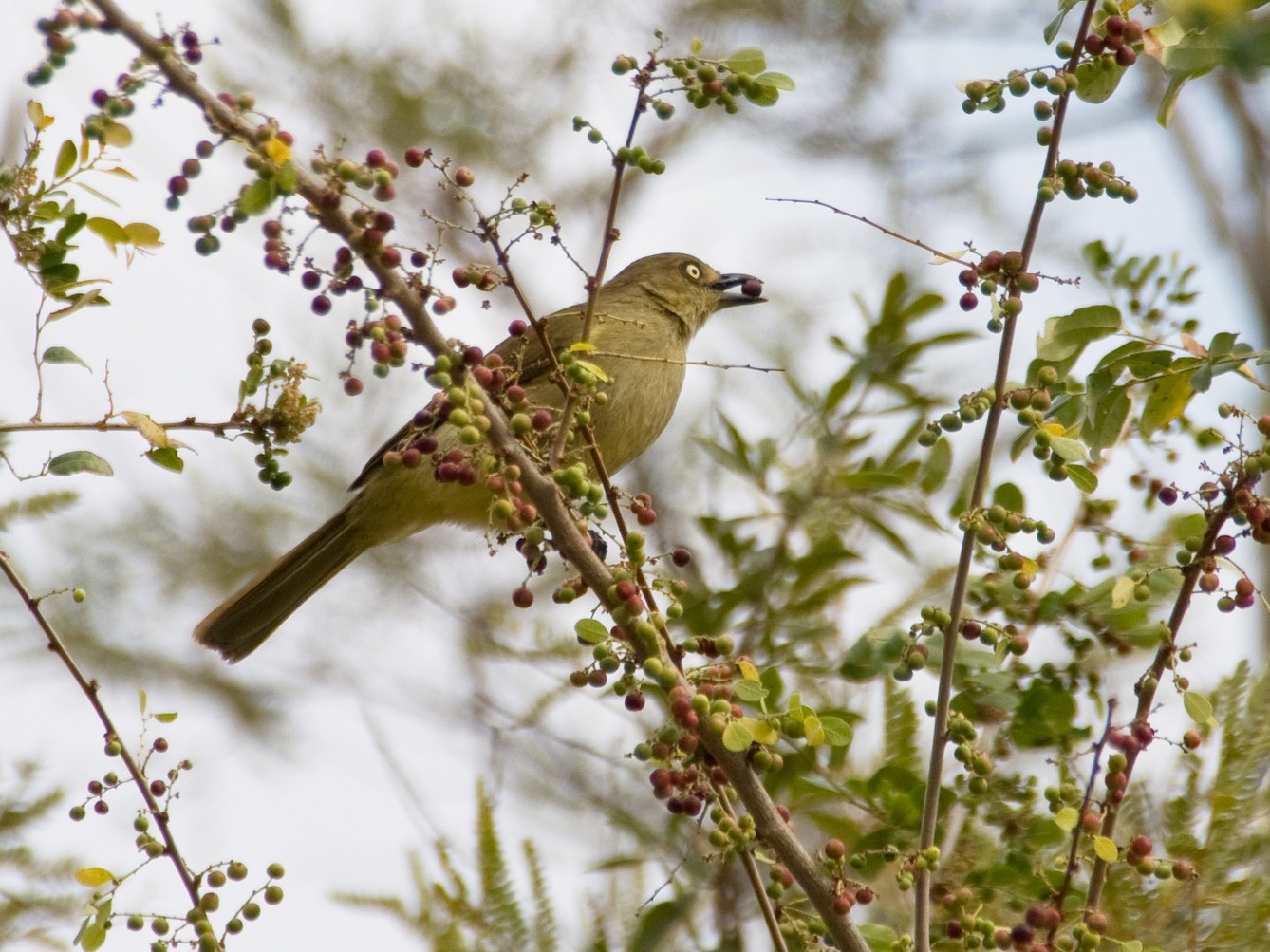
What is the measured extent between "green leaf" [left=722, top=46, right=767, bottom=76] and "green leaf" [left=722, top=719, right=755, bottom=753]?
110cm

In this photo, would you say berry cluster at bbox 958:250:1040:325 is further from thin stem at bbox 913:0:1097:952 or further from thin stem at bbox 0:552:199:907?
thin stem at bbox 0:552:199:907

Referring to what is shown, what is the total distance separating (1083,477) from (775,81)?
870mm

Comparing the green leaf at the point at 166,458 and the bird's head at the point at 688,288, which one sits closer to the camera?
the green leaf at the point at 166,458

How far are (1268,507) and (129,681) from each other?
18.3ft

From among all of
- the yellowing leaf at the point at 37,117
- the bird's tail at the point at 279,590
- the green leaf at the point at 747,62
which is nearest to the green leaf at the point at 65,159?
the yellowing leaf at the point at 37,117

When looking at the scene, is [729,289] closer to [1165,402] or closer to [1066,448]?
[1165,402]

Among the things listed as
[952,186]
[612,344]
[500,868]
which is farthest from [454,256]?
[500,868]

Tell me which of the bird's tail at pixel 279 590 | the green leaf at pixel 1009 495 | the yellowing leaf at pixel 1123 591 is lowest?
the yellowing leaf at pixel 1123 591

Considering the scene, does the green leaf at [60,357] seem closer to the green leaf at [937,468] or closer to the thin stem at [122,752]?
the thin stem at [122,752]

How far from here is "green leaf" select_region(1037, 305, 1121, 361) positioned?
2666mm

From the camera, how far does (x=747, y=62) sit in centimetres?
259

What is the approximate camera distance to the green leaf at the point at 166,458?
2.55 meters

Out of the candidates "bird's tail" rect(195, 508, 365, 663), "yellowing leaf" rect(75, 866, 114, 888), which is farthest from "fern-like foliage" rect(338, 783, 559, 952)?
"bird's tail" rect(195, 508, 365, 663)

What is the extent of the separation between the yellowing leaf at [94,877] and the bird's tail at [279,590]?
3222 mm
